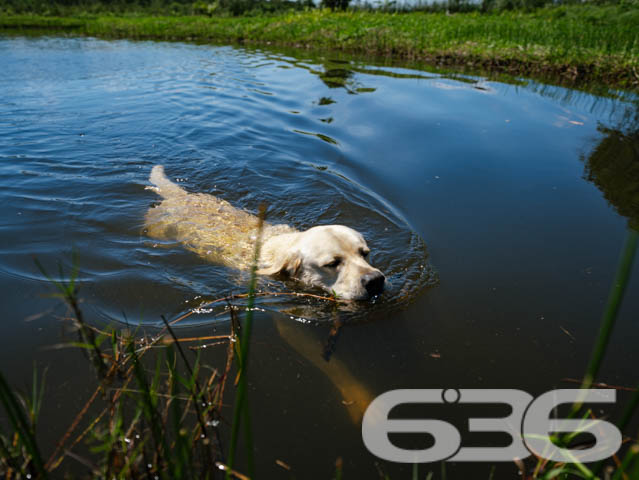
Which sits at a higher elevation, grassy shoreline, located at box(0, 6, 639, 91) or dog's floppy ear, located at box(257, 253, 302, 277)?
grassy shoreline, located at box(0, 6, 639, 91)

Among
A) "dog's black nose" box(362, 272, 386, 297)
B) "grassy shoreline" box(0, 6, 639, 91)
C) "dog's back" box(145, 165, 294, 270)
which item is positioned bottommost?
"dog's back" box(145, 165, 294, 270)

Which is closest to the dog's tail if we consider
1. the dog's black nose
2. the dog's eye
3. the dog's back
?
the dog's back

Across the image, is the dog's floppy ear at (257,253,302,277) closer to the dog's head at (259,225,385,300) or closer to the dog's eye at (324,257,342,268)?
the dog's head at (259,225,385,300)

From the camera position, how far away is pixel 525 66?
12516mm

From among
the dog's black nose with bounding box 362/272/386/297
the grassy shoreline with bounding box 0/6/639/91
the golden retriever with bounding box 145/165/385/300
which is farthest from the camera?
the grassy shoreline with bounding box 0/6/639/91

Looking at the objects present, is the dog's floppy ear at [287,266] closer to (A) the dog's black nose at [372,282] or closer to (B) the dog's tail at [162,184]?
(A) the dog's black nose at [372,282]

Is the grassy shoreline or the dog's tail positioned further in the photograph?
the grassy shoreline

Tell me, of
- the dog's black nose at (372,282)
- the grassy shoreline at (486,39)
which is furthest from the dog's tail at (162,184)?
the grassy shoreline at (486,39)

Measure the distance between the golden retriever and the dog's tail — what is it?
0.04ft

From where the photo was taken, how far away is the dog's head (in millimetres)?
3500

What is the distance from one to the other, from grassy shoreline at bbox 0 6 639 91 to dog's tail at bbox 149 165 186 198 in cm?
1086

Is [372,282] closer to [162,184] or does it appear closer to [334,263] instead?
[334,263]

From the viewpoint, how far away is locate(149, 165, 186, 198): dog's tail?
5.56 m

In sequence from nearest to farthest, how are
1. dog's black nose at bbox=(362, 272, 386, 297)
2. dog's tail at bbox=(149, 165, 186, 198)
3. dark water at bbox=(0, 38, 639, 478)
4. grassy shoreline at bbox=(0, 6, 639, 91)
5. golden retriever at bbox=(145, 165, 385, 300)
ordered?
dark water at bbox=(0, 38, 639, 478) → dog's black nose at bbox=(362, 272, 386, 297) → golden retriever at bbox=(145, 165, 385, 300) → dog's tail at bbox=(149, 165, 186, 198) → grassy shoreline at bbox=(0, 6, 639, 91)
